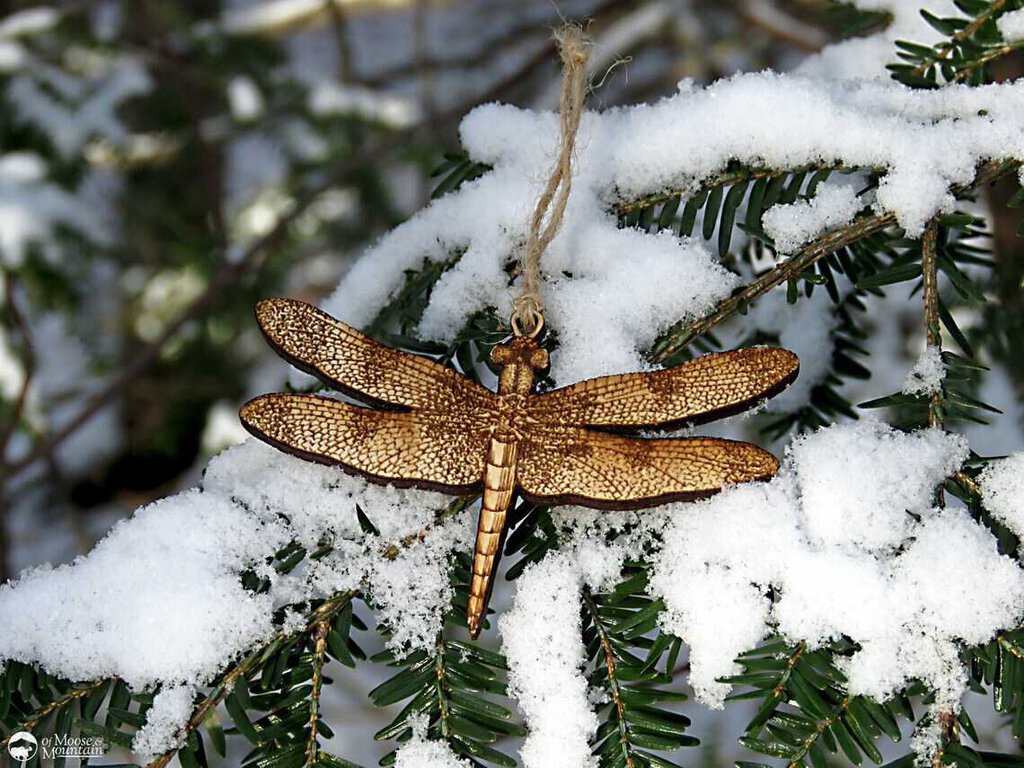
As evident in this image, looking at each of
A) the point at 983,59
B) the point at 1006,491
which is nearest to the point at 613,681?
the point at 1006,491

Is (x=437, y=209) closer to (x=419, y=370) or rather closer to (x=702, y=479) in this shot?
(x=419, y=370)

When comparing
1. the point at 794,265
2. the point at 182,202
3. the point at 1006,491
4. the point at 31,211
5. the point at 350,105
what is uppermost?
the point at 182,202

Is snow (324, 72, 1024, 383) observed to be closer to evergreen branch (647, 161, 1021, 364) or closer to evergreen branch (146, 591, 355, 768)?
evergreen branch (647, 161, 1021, 364)

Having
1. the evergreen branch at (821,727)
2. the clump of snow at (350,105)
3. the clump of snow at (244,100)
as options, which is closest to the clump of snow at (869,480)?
the evergreen branch at (821,727)

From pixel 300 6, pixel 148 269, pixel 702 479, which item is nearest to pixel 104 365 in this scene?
pixel 148 269

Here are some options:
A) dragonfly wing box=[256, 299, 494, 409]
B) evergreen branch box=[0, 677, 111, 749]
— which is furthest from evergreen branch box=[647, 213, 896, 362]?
evergreen branch box=[0, 677, 111, 749]

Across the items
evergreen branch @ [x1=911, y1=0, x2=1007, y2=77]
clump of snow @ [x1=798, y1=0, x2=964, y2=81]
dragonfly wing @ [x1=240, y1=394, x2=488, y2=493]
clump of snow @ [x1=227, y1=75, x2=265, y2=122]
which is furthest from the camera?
clump of snow @ [x1=227, y1=75, x2=265, y2=122]

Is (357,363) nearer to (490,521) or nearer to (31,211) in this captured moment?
(490,521)
